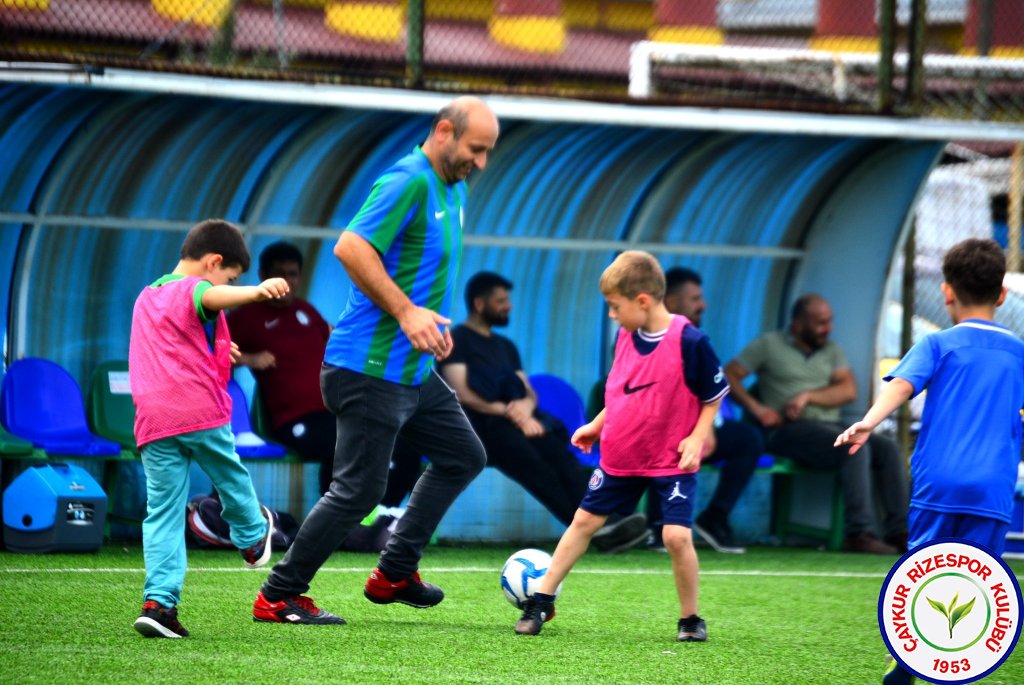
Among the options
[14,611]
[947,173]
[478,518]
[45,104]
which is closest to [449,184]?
[14,611]

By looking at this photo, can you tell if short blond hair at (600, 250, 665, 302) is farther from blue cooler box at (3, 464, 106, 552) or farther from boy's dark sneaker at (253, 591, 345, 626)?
blue cooler box at (3, 464, 106, 552)

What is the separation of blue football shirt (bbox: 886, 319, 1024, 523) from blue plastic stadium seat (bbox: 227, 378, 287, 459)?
15.5 ft

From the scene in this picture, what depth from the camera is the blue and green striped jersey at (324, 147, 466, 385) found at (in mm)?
5246


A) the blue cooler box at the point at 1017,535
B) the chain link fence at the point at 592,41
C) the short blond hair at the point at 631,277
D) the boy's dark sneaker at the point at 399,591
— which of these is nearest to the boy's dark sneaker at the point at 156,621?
the boy's dark sneaker at the point at 399,591

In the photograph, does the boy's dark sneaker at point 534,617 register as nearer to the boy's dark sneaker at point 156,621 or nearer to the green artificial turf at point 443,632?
the green artificial turf at point 443,632

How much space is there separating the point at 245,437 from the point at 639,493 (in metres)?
3.60

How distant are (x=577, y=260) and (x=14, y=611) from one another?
17.5ft

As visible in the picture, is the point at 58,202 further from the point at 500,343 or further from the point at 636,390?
the point at 636,390

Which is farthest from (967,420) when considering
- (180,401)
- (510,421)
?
(510,421)

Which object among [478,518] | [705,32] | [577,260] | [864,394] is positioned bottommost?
[478,518]

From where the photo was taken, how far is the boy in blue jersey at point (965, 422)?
4512 millimetres

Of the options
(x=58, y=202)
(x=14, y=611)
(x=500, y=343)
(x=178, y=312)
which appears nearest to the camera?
(x=178, y=312)

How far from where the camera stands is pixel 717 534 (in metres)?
9.55

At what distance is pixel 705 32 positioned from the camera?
17.5 m
